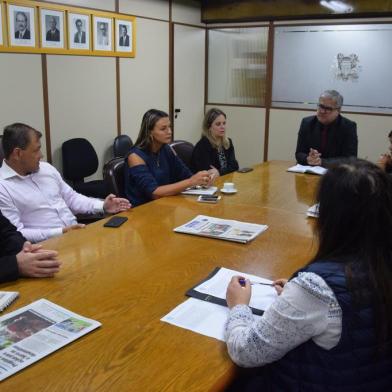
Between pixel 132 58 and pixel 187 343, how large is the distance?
448cm

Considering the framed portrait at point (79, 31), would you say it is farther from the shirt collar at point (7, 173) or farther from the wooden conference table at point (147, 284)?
the wooden conference table at point (147, 284)

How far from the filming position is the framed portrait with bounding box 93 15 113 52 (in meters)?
4.76

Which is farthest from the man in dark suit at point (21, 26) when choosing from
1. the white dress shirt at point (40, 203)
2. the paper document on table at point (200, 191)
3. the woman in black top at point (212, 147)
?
the paper document on table at point (200, 191)

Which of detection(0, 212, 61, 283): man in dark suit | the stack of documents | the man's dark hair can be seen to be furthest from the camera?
the man's dark hair

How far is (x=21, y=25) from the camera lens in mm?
4031

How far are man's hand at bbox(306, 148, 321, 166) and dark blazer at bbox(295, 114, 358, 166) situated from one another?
4 cm

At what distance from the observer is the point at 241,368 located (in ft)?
4.05

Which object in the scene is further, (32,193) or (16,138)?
(32,193)

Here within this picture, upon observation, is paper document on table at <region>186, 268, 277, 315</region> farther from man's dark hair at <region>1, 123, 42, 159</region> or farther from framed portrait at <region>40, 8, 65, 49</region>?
framed portrait at <region>40, 8, 65, 49</region>

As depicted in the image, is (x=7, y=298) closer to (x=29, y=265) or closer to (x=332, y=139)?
(x=29, y=265)

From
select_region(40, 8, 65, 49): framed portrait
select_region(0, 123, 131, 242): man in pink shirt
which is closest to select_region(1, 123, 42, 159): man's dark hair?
select_region(0, 123, 131, 242): man in pink shirt

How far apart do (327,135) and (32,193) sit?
2595 mm

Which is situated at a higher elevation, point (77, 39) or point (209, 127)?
point (77, 39)

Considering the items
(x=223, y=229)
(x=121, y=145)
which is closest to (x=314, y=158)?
(x=223, y=229)
